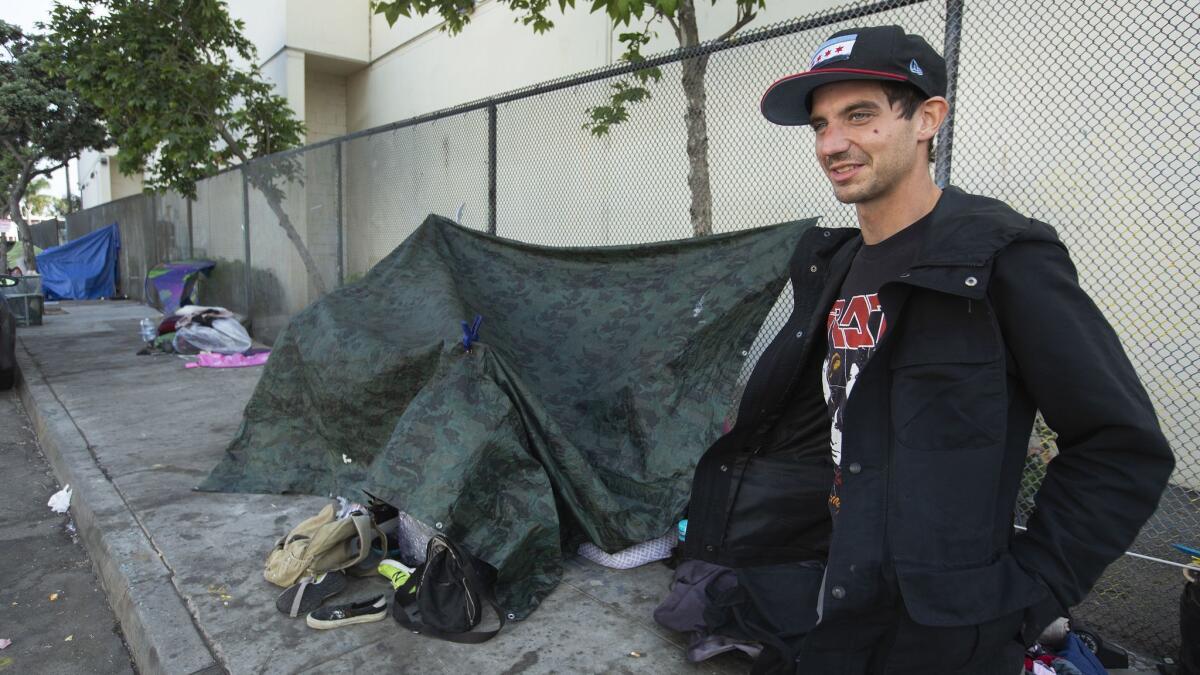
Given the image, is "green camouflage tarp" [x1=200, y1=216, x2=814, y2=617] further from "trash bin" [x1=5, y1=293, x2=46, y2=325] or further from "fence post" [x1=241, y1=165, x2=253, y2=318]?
"trash bin" [x1=5, y1=293, x2=46, y2=325]

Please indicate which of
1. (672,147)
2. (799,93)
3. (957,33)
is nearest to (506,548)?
(799,93)

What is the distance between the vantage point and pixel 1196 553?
265cm

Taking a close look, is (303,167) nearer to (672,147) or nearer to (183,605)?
(672,147)

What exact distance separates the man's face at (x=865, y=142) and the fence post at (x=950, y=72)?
1695mm

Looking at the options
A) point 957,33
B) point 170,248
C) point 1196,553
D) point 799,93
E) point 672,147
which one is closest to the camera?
point 799,93

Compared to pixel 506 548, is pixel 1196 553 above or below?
above

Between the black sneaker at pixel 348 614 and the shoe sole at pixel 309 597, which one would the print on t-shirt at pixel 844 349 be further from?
the shoe sole at pixel 309 597

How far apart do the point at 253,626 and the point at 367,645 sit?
514mm

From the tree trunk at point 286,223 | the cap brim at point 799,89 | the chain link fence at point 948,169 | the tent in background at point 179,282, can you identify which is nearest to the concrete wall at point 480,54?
the chain link fence at point 948,169

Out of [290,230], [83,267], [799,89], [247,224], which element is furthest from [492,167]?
[83,267]

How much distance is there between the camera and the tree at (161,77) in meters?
9.11

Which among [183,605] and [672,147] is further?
[672,147]

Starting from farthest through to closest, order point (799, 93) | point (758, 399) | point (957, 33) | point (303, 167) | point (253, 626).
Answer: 1. point (303, 167)
2. point (957, 33)
3. point (253, 626)
4. point (758, 399)
5. point (799, 93)

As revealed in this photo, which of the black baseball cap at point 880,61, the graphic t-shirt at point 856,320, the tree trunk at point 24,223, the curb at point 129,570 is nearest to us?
the black baseball cap at point 880,61
